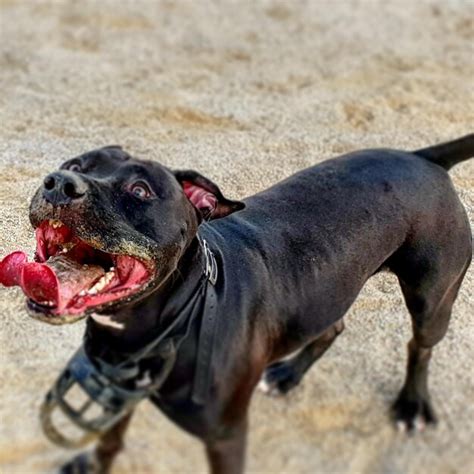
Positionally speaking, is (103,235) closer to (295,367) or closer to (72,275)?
(72,275)

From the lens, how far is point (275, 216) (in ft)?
9.51

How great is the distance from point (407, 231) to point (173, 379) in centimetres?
105

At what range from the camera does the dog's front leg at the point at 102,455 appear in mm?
2852

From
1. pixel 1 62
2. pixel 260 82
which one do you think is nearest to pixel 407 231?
pixel 260 82

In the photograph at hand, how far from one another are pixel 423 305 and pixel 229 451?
1.01 m

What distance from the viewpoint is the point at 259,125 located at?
18.3 ft

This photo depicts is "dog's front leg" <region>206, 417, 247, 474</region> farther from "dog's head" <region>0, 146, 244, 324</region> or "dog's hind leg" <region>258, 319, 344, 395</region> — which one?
"dog's hind leg" <region>258, 319, 344, 395</region>

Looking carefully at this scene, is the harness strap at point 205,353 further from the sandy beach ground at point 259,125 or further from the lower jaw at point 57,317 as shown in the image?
the sandy beach ground at point 259,125

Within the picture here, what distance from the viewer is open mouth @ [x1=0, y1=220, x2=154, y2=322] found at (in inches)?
90.0

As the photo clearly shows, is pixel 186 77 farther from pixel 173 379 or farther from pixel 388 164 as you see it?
pixel 173 379

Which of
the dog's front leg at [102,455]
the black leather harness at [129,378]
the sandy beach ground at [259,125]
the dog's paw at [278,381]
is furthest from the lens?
the dog's paw at [278,381]

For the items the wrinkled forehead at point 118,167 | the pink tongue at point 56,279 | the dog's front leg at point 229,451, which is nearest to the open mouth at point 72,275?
the pink tongue at point 56,279

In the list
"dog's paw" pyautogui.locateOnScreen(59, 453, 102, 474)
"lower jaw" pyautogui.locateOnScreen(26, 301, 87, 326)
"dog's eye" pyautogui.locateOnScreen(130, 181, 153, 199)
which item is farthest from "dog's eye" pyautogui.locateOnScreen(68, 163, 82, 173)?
"dog's paw" pyautogui.locateOnScreen(59, 453, 102, 474)

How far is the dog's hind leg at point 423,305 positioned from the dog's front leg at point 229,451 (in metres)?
0.91
